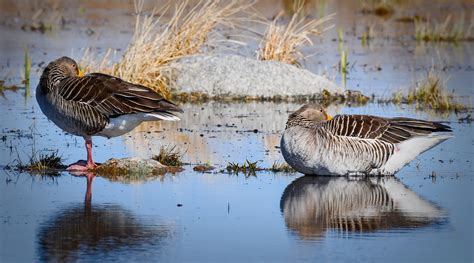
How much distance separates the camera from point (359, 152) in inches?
460

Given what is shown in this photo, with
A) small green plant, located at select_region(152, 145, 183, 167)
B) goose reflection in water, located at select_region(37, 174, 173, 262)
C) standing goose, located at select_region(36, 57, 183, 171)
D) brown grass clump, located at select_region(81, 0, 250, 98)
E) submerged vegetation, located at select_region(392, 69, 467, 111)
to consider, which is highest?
brown grass clump, located at select_region(81, 0, 250, 98)

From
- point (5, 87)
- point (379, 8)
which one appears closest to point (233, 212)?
point (5, 87)

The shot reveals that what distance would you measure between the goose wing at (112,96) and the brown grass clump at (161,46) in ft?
17.9

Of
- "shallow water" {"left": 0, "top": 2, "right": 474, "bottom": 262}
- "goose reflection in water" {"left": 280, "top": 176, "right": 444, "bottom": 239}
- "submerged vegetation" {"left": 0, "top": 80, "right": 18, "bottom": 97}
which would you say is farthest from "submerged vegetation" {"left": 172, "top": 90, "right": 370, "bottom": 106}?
"goose reflection in water" {"left": 280, "top": 176, "right": 444, "bottom": 239}

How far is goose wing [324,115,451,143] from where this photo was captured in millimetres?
11789

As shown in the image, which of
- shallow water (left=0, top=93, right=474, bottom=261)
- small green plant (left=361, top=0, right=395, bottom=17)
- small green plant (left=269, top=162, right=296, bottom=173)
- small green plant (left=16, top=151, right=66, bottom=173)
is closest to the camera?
shallow water (left=0, top=93, right=474, bottom=261)

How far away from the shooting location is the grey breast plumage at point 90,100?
1195 centimetres

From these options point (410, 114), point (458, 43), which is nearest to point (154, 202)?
point (410, 114)

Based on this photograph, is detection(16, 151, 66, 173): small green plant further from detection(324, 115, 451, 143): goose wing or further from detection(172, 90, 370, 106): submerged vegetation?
detection(172, 90, 370, 106): submerged vegetation

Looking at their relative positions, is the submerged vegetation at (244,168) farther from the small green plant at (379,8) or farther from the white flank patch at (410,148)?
the small green plant at (379,8)

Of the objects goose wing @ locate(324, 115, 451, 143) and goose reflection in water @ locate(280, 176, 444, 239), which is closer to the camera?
goose reflection in water @ locate(280, 176, 444, 239)

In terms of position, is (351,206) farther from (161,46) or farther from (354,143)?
(161,46)

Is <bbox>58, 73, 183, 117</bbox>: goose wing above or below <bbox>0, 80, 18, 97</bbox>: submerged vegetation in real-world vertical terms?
below

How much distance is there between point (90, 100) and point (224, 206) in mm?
2764
